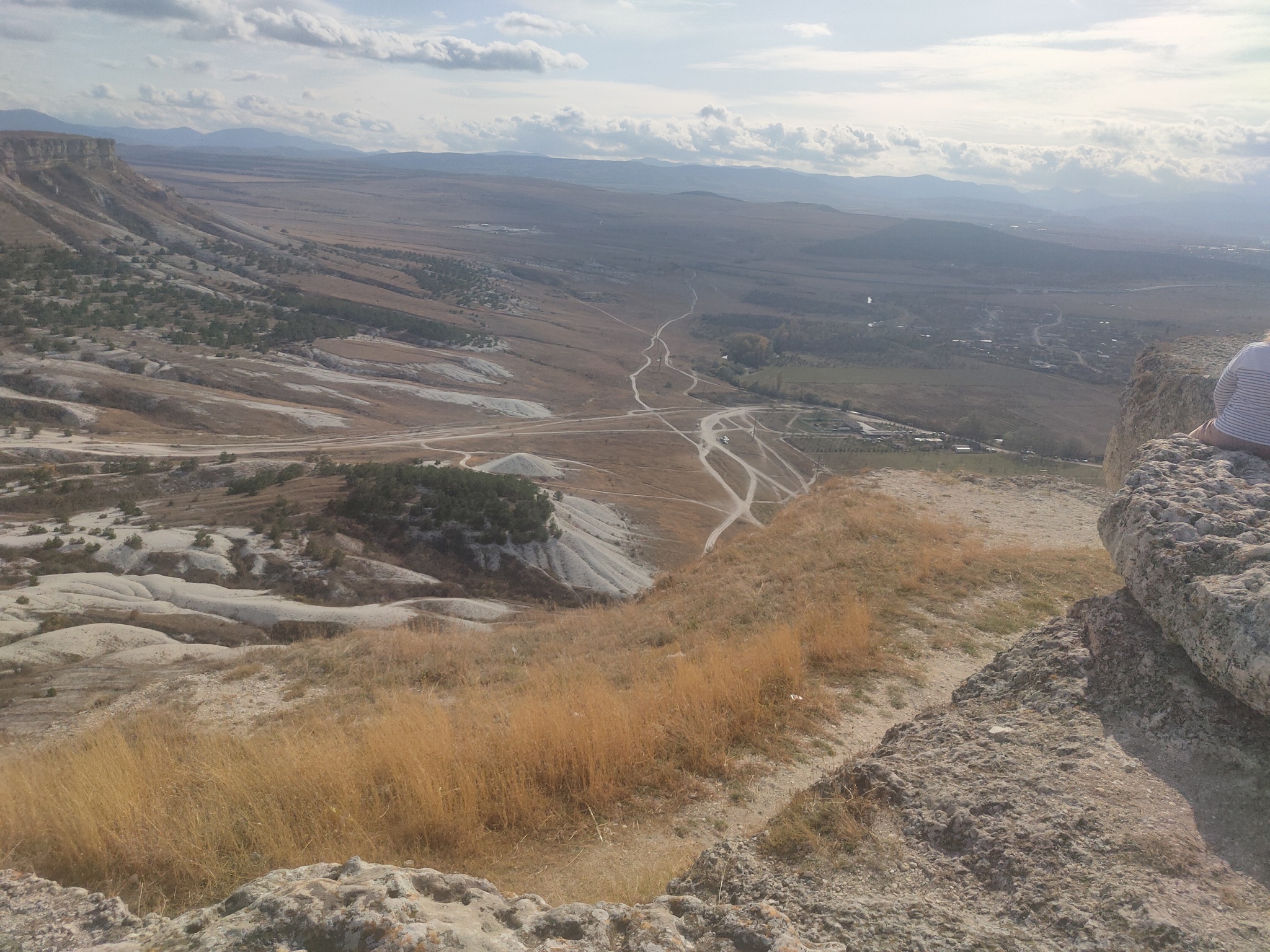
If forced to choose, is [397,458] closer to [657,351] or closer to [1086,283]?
[657,351]

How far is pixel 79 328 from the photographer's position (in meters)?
57.4

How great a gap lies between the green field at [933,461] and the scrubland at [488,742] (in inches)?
1425

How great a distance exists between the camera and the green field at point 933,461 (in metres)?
46.5

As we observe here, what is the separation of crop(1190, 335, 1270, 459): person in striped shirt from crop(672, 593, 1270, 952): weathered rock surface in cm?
185

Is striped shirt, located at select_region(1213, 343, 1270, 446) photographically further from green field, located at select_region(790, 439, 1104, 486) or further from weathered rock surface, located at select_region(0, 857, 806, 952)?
green field, located at select_region(790, 439, 1104, 486)

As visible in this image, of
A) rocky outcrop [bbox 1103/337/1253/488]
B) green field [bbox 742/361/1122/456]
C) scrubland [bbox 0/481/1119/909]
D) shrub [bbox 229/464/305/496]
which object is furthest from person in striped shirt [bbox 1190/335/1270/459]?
green field [bbox 742/361/1122/456]

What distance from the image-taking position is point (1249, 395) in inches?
220

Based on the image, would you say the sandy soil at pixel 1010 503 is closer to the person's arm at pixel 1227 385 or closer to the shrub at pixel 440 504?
the person's arm at pixel 1227 385

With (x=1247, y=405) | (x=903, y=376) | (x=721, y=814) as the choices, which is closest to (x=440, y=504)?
(x=721, y=814)

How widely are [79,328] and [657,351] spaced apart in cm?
6631

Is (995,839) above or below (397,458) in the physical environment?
above

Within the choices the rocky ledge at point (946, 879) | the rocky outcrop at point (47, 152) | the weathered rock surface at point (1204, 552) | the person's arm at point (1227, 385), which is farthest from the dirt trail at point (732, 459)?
the rocky outcrop at point (47, 152)

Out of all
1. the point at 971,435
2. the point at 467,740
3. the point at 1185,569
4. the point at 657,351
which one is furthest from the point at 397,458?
the point at 657,351

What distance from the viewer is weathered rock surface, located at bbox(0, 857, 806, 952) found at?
2.91m
